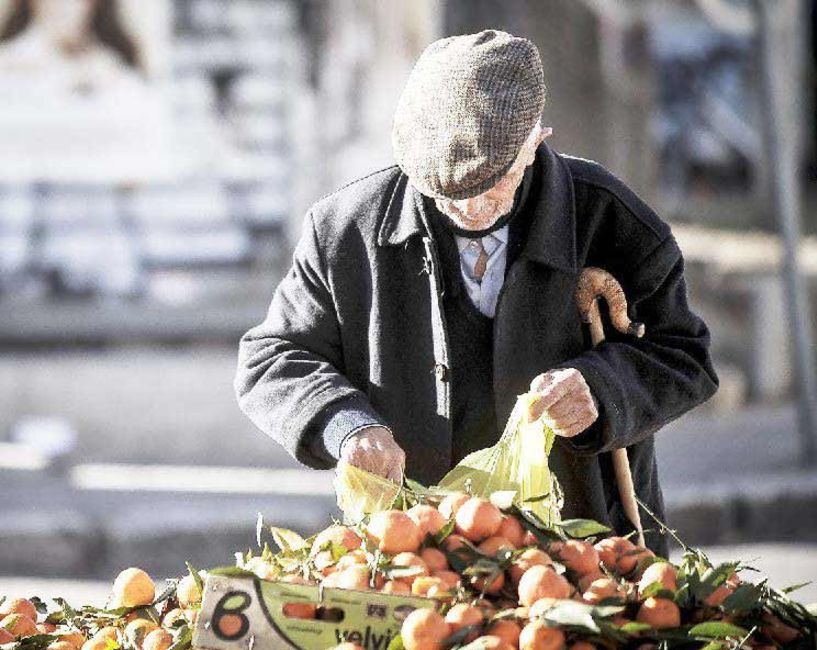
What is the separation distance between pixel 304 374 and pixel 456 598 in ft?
2.68

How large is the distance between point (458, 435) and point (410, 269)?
0.35m

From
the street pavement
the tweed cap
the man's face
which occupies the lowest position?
the street pavement

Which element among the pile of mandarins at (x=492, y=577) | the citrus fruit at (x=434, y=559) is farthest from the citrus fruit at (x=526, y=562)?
the citrus fruit at (x=434, y=559)

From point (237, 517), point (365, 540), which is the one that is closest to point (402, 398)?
point (365, 540)

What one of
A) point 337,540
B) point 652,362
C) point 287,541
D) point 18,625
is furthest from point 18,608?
point 652,362

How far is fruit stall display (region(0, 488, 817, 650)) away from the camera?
2.46 meters

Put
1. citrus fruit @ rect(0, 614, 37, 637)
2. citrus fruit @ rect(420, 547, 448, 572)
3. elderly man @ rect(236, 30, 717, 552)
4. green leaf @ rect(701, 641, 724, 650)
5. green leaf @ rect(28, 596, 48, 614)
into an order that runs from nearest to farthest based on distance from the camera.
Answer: green leaf @ rect(701, 641, 724, 650) → citrus fruit @ rect(420, 547, 448, 572) → citrus fruit @ rect(0, 614, 37, 637) → green leaf @ rect(28, 596, 48, 614) → elderly man @ rect(236, 30, 717, 552)

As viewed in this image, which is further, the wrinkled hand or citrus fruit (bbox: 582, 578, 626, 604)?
the wrinkled hand

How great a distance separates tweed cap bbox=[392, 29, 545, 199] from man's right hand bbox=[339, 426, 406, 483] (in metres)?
0.46

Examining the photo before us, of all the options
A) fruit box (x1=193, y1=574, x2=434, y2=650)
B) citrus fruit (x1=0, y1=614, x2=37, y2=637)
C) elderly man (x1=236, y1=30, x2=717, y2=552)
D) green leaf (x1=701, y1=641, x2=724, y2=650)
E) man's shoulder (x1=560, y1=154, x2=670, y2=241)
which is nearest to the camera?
green leaf (x1=701, y1=641, x2=724, y2=650)

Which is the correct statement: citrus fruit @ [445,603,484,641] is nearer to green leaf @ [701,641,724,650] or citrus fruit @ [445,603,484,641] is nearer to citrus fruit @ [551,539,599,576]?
citrus fruit @ [551,539,599,576]

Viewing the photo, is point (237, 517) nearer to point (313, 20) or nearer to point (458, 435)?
point (313, 20)

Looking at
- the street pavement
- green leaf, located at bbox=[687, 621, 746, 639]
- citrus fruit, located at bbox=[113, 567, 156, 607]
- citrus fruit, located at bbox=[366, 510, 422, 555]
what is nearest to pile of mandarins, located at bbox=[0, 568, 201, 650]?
citrus fruit, located at bbox=[113, 567, 156, 607]

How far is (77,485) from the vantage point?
8.36 meters
